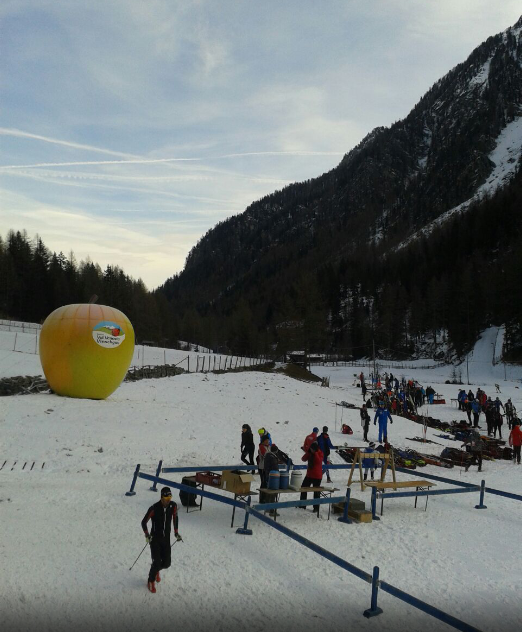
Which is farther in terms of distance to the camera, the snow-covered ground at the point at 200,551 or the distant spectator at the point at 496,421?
the distant spectator at the point at 496,421

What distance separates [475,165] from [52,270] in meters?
150

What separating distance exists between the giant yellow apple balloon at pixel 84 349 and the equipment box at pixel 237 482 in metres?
11.1

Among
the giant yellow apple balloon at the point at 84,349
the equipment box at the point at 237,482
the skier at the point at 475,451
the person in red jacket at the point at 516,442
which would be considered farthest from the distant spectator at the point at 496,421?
the equipment box at the point at 237,482

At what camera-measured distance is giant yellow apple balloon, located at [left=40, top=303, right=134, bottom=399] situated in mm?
19578

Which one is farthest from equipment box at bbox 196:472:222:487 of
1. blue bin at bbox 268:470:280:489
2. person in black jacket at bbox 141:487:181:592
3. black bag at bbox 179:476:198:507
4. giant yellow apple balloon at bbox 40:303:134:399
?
giant yellow apple balloon at bbox 40:303:134:399

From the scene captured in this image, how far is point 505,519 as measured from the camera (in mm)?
11617

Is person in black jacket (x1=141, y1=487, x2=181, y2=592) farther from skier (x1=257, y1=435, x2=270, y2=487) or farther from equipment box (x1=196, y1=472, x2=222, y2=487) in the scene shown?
skier (x1=257, y1=435, x2=270, y2=487)

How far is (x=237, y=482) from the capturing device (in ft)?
34.4

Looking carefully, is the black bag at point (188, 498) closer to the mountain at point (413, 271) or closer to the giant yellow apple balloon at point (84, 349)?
the giant yellow apple balloon at point (84, 349)

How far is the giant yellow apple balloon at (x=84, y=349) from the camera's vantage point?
64.2 feet

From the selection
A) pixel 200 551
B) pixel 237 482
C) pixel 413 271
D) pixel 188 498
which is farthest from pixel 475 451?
pixel 413 271

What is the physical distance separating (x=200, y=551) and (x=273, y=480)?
9.39ft

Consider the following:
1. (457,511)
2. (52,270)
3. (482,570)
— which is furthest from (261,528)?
(52,270)

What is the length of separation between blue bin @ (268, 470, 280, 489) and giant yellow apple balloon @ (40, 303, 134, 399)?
1158 cm
